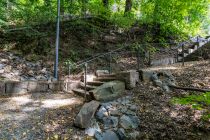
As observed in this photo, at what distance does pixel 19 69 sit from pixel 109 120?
569 cm

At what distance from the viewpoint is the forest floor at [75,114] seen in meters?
5.79

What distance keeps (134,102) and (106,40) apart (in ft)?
23.5

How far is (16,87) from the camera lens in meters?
8.60

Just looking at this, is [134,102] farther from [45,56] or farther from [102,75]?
[45,56]

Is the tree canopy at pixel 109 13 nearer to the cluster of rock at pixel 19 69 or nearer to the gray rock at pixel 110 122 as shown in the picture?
the cluster of rock at pixel 19 69

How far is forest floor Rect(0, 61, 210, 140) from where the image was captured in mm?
5785

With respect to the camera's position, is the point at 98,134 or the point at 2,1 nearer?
the point at 98,134

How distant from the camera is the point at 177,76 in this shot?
873 cm

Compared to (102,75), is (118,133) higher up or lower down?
lower down

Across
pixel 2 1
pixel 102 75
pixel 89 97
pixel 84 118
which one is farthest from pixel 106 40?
pixel 84 118

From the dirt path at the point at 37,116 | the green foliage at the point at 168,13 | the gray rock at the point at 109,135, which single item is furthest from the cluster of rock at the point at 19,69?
the green foliage at the point at 168,13

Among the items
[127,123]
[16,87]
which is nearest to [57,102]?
[16,87]

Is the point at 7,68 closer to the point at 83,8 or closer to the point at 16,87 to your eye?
the point at 16,87

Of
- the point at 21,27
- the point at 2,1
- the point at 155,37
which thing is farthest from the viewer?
the point at 155,37
